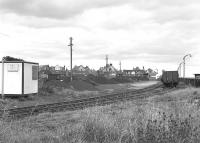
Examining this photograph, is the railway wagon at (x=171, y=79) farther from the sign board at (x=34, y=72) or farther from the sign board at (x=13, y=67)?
the sign board at (x=13, y=67)

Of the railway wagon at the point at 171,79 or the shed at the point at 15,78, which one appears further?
the railway wagon at the point at 171,79

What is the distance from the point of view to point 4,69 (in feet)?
95.6

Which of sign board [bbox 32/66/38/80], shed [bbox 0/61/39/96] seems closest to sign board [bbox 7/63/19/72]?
shed [bbox 0/61/39/96]

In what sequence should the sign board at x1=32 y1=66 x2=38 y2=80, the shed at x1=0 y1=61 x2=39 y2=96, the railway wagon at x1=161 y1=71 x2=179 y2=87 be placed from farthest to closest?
the railway wagon at x1=161 y1=71 x2=179 y2=87 < the sign board at x1=32 y1=66 x2=38 y2=80 < the shed at x1=0 y1=61 x2=39 y2=96

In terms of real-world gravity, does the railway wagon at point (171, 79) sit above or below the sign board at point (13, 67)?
below

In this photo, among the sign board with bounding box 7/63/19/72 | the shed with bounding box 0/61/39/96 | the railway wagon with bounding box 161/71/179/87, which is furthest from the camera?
the railway wagon with bounding box 161/71/179/87

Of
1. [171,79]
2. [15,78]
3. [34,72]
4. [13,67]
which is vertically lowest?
[171,79]

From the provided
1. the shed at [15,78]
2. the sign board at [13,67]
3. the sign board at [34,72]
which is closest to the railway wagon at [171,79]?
the sign board at [34,72]

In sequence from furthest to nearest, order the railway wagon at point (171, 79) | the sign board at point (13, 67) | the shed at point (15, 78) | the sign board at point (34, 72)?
the railway wagon at point (171, 79)
the sign board at point (34, 72)
the sign board at point (13, 67)
the shed at point (15, 78)

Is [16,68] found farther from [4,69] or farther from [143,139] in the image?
[143,139]

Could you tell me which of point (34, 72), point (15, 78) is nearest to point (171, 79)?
point (34, 72)

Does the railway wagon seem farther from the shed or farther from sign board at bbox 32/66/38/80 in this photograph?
the shed

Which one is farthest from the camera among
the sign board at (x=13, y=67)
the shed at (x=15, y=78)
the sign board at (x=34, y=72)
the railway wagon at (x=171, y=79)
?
the railway wagon at (x=171, y=79)

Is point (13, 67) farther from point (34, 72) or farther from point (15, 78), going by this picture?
point (34, 72)
